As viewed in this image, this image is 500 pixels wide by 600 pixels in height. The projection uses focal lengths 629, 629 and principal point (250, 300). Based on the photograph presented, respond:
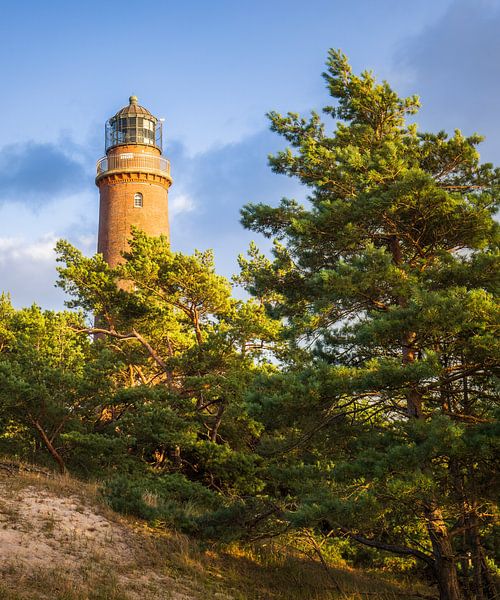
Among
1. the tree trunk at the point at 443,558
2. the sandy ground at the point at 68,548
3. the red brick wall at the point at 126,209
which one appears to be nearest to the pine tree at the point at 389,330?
the tree trunk at the point at 443,558

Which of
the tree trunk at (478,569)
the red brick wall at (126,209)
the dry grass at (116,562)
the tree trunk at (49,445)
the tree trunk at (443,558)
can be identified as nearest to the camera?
the dry grass at (116,562)

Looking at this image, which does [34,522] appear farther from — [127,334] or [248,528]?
[127,334]

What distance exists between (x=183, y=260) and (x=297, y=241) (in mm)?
8974

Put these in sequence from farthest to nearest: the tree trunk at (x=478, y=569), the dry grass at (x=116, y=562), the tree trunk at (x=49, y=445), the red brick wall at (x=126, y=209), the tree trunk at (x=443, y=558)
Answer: the red brick wall at (x=126, y=209), the tree trunk at (x=49, y=445), the tree trunk at (x=478, y=569), the tree trunk at (x=443, y=558), the dry grass at (x=116, y=562)

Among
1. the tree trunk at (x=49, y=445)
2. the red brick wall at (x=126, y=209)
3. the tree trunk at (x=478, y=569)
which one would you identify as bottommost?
the tree trunk at (x=478, y=569)

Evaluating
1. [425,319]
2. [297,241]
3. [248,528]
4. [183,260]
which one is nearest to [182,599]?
[248,528]

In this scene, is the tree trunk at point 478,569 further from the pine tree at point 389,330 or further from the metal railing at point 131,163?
the metal railing at point 131,163

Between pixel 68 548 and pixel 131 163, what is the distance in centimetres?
2991

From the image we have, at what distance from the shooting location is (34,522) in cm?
1172

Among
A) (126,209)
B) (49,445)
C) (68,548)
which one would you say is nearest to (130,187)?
(126,209)

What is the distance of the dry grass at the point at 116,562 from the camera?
964 cm

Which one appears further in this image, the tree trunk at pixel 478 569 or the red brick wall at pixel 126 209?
the red brick wall at pixel 126 209

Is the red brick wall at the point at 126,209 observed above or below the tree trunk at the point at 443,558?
above

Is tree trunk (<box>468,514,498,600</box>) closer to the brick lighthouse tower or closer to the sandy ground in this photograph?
the sandy ground
